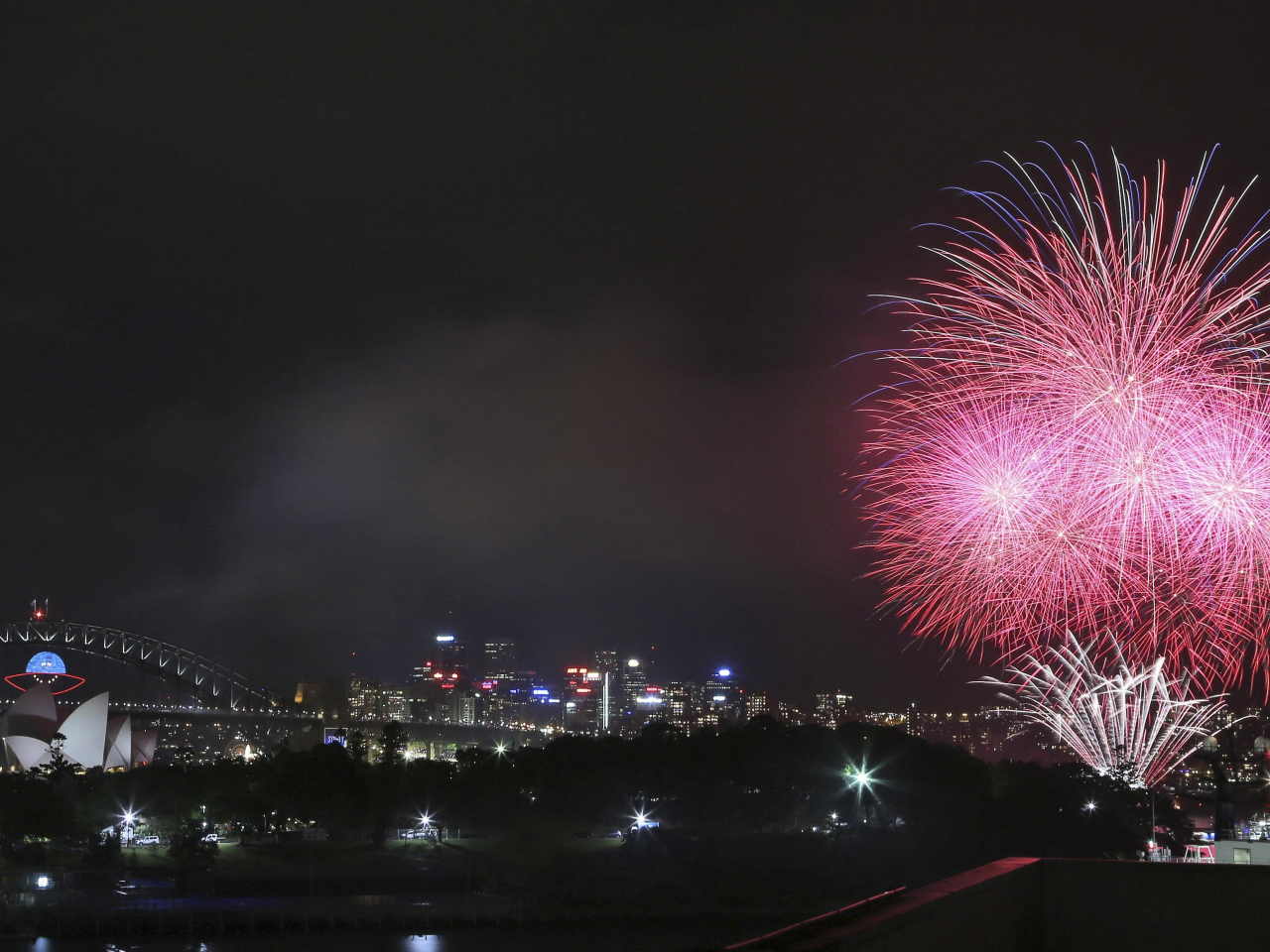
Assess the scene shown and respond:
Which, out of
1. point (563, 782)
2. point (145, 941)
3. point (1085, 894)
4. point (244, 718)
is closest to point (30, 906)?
point (145, 941)

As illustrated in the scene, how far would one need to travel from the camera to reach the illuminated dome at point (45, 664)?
5527 inches

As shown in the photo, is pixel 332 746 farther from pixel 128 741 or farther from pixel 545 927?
pixel 128 741

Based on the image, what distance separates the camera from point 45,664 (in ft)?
463

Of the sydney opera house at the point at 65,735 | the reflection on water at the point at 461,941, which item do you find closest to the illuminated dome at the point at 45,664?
the sydney opera house at the point at 65,735

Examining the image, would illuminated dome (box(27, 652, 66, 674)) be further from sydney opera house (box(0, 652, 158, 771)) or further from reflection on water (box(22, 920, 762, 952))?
reflection on water (box(22, 920, 762, 952))

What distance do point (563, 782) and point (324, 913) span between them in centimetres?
1888

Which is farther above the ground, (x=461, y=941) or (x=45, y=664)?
(x=45, y=664)

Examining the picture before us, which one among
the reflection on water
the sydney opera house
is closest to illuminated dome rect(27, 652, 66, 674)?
the sydney opera house

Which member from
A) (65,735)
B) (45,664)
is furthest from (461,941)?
(45,664)

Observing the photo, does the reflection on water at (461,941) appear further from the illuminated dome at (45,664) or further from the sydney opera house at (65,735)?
the illuminated dome at (45,664)

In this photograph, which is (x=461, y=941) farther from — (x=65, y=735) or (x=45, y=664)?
(x=45, y=664)

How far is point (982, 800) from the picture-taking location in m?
61.3

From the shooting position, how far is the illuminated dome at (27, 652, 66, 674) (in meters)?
140


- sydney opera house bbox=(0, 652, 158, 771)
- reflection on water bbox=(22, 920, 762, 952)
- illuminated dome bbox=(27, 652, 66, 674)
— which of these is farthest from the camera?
illuminated dome bbox=(27, 652, 66, 674)
